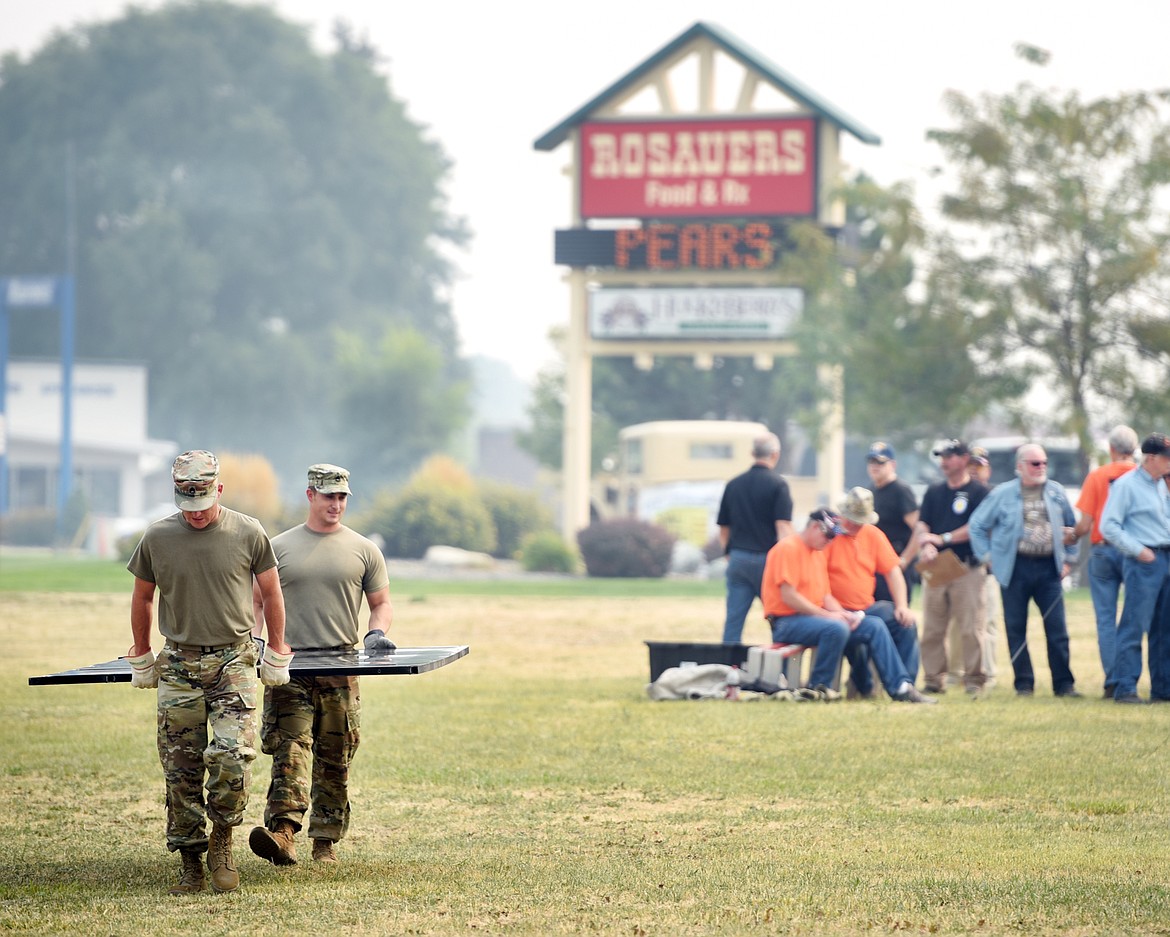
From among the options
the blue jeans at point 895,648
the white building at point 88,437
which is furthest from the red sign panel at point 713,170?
the white building at point 88,437

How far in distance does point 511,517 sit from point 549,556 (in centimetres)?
651

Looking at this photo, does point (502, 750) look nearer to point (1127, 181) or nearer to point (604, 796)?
point (604, 796)

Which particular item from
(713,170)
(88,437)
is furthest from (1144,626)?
(88,437)

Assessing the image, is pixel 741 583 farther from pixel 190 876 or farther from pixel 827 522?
pixel 190 876

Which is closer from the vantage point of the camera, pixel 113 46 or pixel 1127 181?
pixel 1127 181

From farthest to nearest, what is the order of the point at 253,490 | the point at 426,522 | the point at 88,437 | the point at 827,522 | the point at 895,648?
the point at 88,437 → the point at 253,490 → the point at 426,522 → the point at 895,648 → the point at 827,522

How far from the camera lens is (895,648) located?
1366 cm

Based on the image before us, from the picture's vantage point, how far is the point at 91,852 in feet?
27.3

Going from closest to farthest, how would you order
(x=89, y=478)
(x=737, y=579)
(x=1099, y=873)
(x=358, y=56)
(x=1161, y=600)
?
(x=1099, y=873)
(x=1161, y=600)
(x=737, y=579)
(x=89, y=478)
(x=358, y=56)

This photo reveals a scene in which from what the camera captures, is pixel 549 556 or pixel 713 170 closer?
pixel 549 556

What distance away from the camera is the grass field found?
6.95 meters

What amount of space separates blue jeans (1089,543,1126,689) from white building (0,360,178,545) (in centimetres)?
5586

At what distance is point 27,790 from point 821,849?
4.46 metres

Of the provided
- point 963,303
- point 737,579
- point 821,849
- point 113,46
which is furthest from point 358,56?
point 821,849
